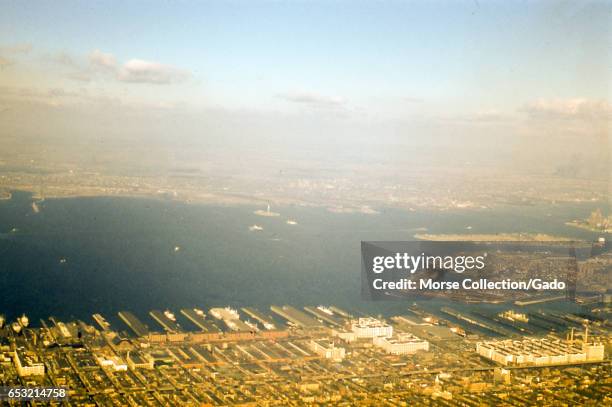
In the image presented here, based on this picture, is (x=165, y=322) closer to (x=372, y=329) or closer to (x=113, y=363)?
(x=113, y=363)

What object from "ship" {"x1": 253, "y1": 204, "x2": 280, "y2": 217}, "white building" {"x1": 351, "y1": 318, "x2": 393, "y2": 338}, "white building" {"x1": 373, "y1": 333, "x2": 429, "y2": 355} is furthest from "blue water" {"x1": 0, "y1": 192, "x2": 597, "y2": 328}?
"white building" {"x1": 373, "y1": 333, "x2": 429, "y2": 355}

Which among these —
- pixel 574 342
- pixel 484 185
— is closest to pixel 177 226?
pixel 484 185

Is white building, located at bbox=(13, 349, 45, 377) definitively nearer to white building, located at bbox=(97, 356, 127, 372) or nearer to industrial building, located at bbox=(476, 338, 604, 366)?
white building, located at bbox=(97, 356, 127, 372)

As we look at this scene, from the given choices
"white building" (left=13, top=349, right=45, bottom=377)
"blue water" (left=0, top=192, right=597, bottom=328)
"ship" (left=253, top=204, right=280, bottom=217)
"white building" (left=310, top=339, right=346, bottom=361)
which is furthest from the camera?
"ship" (left=253, top=204, right=280, bottom=217)

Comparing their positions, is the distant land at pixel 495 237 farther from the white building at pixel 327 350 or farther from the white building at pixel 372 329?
the white building at pixel 327 350

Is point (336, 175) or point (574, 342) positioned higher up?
point (336, 175)

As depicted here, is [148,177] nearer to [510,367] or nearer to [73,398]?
[73,398]

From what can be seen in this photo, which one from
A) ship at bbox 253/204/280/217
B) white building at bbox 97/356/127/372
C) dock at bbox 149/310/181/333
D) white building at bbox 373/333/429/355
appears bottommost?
white building at bbox 97/356/127/372
